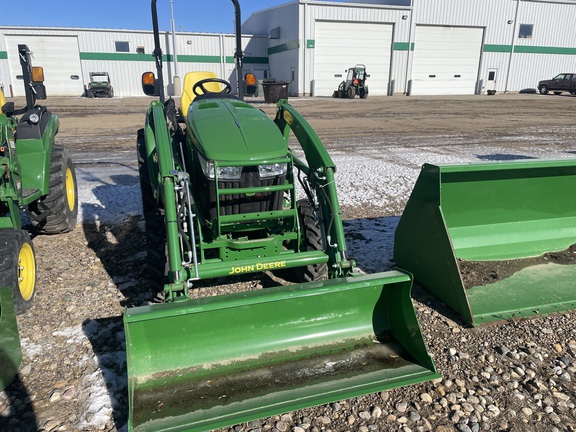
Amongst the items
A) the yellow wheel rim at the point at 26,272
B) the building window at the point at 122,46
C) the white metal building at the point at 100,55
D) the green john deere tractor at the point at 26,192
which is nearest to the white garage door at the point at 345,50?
the white metal building at the point at 100,55

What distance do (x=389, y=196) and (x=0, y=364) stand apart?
17.0 ft

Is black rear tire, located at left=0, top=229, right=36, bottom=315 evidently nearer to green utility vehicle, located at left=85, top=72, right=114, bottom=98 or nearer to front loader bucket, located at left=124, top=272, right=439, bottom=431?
front loader bucket, located at left=124, top=272, right=439, bottom=431

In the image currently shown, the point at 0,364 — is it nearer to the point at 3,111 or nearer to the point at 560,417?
the point at 3,111

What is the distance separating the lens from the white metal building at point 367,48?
30.3m

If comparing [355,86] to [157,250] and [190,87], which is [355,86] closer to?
[190,87]

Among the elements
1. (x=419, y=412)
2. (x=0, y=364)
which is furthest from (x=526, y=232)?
(x=0, y=364)

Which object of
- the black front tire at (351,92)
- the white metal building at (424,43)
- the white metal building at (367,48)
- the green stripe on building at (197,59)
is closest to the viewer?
the black front tire at (351,92)

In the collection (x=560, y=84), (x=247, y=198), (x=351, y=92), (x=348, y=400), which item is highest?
(x=560, y=84)

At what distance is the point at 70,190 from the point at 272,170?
10.3ft

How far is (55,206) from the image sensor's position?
184 inches

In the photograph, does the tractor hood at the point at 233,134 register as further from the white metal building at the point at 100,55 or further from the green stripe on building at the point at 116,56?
the green stripe on building at the point at 116,56

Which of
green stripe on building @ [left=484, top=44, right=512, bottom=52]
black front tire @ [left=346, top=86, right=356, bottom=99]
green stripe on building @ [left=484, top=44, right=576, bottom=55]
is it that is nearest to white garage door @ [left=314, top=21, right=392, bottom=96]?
black front tire @ [left=346, top=86, right=356, bottom=99]

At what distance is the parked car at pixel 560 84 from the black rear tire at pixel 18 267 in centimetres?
3605

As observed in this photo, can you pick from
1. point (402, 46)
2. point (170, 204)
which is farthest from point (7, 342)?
point (402, 46)
